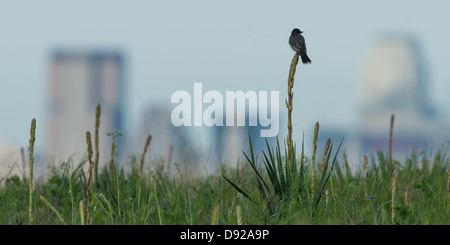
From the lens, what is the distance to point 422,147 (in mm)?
9047

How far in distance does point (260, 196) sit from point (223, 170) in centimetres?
243

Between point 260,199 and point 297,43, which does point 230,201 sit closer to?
point 260,199

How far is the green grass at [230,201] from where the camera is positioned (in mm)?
5379

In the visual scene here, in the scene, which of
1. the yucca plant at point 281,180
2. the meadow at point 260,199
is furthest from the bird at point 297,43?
the yucca plant at point 281,180

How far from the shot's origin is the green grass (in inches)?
212

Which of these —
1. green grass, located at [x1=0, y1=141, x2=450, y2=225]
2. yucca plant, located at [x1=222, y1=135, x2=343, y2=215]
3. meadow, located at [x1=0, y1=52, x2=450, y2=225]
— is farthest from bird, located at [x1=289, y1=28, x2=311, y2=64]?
yucca plant, located at [x1=222, y1=135, x2=343, y2=215]

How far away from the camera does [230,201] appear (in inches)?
253

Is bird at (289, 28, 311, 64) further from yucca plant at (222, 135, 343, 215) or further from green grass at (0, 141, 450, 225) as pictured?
yucca plant at (222, 135, 343, 215)

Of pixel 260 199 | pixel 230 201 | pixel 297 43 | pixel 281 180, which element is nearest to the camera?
pixel 260 199

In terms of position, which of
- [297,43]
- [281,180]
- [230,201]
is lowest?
[230,201]

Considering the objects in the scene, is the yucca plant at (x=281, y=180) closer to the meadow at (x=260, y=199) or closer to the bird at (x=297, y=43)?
the meadow at (x=260, y=199)

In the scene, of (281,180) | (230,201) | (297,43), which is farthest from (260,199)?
(297,43)
